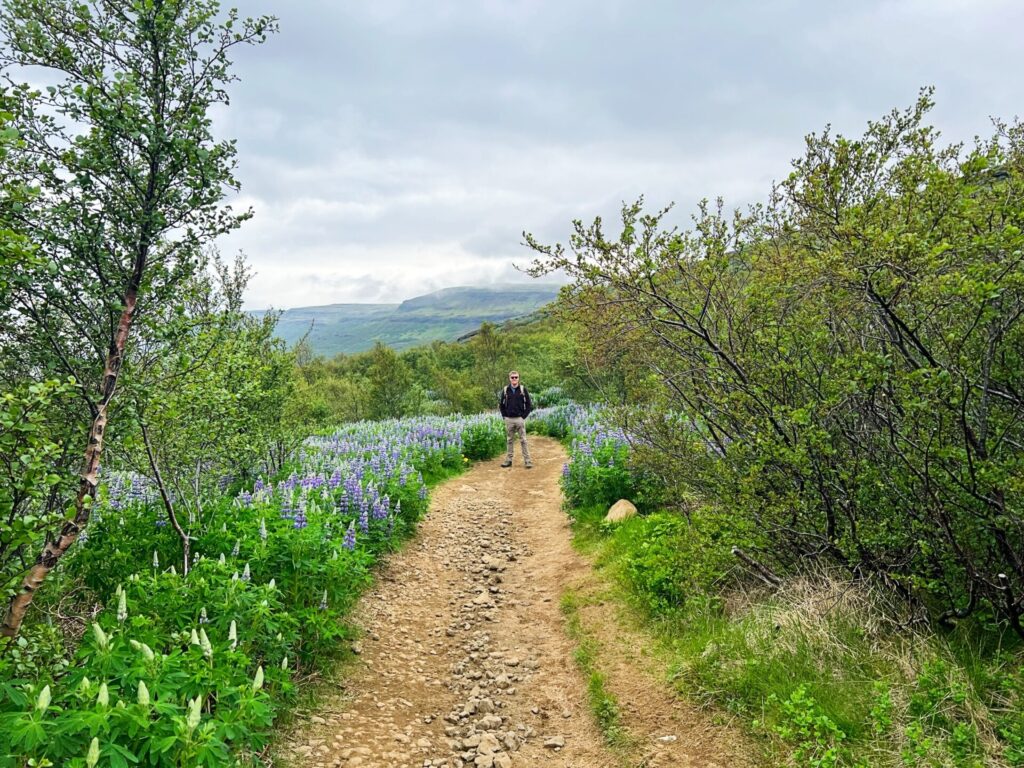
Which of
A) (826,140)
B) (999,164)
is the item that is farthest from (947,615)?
(826,140)

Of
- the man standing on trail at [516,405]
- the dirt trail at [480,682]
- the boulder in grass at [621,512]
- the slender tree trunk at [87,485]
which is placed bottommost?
the dirt trail at [480,682]

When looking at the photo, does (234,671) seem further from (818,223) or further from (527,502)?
(527,502)

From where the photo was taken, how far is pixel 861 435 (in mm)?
4461

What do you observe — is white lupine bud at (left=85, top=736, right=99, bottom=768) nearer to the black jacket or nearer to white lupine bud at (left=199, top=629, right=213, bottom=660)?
white lupine bud at (left=199, top=629, right=213, bottom=660)

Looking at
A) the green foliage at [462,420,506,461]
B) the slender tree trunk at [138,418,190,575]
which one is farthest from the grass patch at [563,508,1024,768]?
the green foliage at [462,420,506,461]

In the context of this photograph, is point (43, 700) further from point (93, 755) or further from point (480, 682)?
point (480, 682)

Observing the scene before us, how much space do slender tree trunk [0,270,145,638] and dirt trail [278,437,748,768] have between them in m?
2.01

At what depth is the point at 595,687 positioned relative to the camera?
4762 millimetres

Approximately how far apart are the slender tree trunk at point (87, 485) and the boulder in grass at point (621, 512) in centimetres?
660

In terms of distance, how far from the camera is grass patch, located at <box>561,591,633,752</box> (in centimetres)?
416

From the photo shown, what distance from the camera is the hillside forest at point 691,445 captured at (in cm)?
306

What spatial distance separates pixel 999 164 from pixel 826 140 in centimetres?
137

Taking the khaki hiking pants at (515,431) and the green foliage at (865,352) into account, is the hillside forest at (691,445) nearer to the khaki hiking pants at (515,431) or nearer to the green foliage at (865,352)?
the green foliage at (865,352)

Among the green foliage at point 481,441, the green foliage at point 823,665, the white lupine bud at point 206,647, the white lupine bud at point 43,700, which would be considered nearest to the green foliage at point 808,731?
the green foliage at point 823,665
